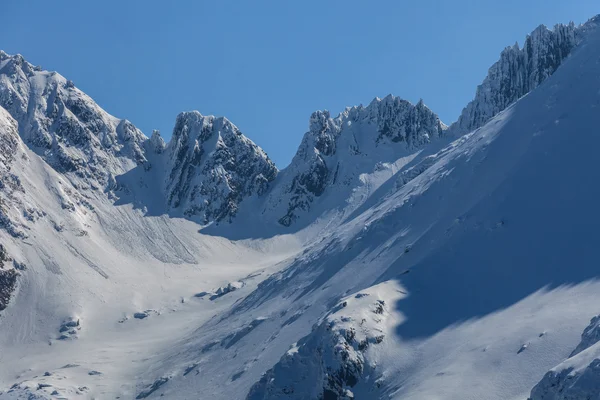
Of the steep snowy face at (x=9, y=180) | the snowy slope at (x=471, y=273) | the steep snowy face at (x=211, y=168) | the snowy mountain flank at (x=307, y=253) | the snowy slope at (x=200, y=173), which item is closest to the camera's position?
the snowy slope at (x=471, y=273)

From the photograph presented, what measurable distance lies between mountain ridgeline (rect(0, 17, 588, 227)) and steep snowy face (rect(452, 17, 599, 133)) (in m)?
0.29

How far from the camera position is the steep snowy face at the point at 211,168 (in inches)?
7141

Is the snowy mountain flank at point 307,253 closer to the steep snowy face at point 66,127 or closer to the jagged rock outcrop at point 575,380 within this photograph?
the jagged rock outcrop at point 575,380

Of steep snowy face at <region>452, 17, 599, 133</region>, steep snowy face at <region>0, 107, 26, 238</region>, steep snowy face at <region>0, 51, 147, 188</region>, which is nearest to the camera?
steep snowy face at <region>0, 107, 26, 238</region>

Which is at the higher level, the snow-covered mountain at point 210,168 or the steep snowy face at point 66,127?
the steep snowy face at point 66,127

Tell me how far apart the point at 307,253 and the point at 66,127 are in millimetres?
94801

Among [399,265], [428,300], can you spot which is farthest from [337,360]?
[399,265]

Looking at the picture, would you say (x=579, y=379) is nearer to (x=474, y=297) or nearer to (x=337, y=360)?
(x=337, y=360)

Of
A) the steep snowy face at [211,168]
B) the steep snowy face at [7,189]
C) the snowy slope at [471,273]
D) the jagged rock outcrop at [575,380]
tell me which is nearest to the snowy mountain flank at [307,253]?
the jagged rock outcrop at [575,380]

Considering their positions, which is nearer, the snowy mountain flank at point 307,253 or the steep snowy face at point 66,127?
the snowy mountain flank at point 307,253

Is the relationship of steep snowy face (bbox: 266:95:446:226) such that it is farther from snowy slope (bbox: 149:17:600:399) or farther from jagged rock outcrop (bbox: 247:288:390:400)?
jagged rock outcrop (bbox: 247:288:390:400)

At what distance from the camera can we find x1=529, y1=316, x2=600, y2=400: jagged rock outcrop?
28391 mm

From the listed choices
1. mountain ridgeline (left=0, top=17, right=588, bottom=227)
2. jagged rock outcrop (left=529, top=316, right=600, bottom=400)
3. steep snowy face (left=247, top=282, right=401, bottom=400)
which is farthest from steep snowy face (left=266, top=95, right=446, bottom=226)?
jagged rock outcrop (left=529, top=316, right=600, bottom=400)

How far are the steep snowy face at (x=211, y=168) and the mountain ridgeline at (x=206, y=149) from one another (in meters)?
0.27
